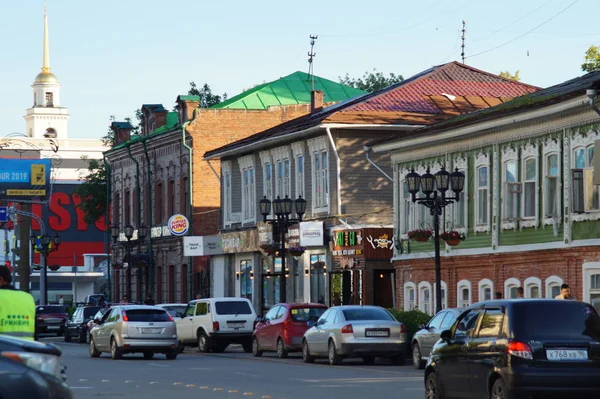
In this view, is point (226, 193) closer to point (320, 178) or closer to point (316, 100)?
point (316, 100)

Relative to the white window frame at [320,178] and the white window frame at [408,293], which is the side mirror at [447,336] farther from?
the white window frame at [320,178]

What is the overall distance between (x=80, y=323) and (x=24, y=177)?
4746cm

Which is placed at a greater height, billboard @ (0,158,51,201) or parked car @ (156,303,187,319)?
billboard @ (0,158,51,201)

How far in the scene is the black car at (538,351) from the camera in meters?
17.9

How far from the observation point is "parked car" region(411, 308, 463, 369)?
29203 mm

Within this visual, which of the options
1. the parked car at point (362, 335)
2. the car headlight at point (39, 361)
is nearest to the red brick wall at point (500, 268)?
the parked car at point (362, 335)

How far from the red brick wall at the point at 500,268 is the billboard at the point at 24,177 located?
56.3 metres

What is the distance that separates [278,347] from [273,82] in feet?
117

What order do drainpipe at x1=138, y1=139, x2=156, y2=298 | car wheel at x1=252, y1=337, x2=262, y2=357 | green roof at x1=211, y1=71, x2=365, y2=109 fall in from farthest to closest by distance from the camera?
1. drainpipe at x1=138, y1=139, x2=156, y2=298
2. green roof at x1=211, y1=71, x2=365, y2=109
3. car wheel at x1=252, y1=337, x2=262, y2=357

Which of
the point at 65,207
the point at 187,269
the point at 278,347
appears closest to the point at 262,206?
the point at 278,347

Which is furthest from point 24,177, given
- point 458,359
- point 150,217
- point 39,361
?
point 39,361

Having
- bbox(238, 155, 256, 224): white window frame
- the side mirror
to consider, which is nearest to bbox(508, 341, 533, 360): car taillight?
the side mirror

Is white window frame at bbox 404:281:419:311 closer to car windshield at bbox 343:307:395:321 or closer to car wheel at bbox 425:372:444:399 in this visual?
car windshield at bbox 343:307:395:321

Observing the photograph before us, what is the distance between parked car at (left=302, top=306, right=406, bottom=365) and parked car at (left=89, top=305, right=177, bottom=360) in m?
5.35
